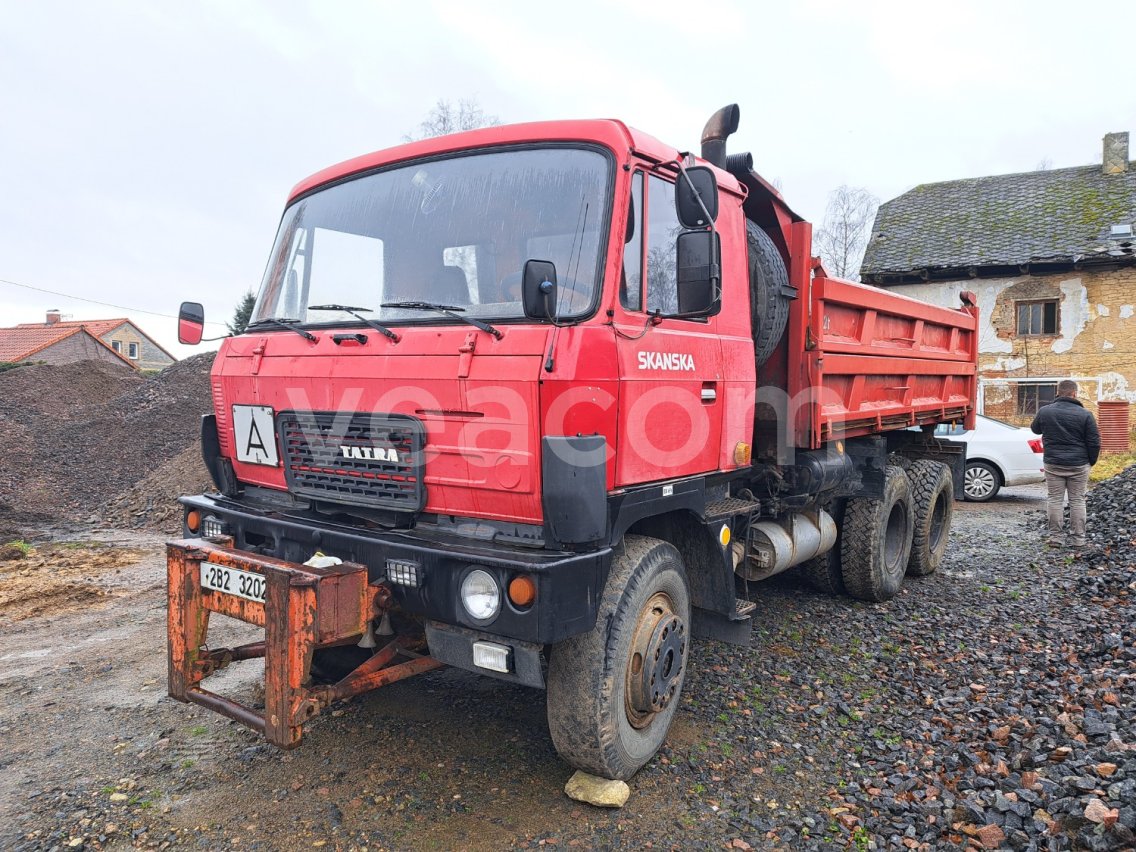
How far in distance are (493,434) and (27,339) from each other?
42.6 metres

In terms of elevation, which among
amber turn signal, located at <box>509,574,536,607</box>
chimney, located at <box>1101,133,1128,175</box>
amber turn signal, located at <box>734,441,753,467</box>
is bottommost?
amber turn signal, located at <box>509,574,536,607</box>

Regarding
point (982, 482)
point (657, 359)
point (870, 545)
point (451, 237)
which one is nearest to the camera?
point (657, 359)

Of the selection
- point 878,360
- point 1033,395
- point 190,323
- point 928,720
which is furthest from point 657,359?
point 1033,395

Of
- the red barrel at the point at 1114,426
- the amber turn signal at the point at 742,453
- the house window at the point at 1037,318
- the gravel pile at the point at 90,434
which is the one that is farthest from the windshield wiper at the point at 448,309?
the house window at the point at 1037,318

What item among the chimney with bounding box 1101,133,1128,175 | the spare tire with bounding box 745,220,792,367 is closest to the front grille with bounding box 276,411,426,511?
the spare tire with bounding box 745,220,792,367

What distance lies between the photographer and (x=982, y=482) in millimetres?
12250

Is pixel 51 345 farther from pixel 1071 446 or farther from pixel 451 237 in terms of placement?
pixel 1071 446

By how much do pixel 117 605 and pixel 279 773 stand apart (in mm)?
3578

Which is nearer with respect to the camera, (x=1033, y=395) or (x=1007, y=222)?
(x=1033, y=395)

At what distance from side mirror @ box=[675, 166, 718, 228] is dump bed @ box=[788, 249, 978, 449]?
1618 millimetres

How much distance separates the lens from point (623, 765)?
3285 millimetres

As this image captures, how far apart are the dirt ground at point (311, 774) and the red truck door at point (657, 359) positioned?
1.43 m

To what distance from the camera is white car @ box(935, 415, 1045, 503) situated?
11953 millimetres

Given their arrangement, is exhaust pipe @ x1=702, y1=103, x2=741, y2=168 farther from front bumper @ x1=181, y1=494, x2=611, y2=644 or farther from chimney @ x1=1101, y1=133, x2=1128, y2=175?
chimney @ x1=1101, y1=133, x2=1128, y2=175
